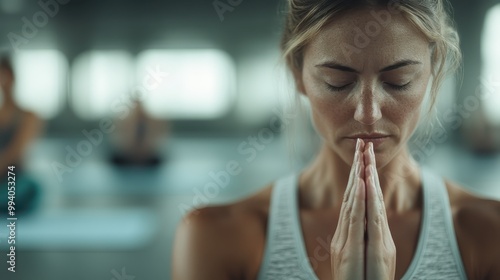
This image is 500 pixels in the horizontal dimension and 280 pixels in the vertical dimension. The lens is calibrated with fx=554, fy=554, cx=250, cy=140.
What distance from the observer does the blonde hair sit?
0.52m

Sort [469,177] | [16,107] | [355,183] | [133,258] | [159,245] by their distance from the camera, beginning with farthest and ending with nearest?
[469,177] → [159,245] → [133,258] → [16,107] → [355,183]

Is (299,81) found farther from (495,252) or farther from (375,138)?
(495,252)

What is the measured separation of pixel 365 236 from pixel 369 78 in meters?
0.14

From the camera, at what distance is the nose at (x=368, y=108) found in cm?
51

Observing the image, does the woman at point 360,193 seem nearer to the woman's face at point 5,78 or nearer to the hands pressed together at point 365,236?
the hands pressed together at point 365,236

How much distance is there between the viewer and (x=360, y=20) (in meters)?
0.52

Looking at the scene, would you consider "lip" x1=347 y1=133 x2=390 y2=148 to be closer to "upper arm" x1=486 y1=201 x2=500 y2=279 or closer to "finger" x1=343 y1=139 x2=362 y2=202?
"finger" x1=343 y1=139 x2=362 y2=202

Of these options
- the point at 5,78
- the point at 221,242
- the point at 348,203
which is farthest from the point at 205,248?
the point at 5,78

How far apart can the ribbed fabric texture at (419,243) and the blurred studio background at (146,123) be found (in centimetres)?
A: 9

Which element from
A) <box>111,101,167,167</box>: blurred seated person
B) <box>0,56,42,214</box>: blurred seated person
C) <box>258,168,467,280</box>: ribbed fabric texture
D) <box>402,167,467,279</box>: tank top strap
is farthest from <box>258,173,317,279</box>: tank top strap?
<box>111,101,167,167</box>: blurred seated person

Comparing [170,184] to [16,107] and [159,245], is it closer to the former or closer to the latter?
[159,245]

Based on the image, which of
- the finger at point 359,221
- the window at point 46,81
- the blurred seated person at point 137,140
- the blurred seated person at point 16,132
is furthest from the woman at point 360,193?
the window at point 46,81

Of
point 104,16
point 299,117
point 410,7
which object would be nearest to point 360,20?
point 410,7

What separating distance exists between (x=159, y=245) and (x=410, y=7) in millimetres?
1695
